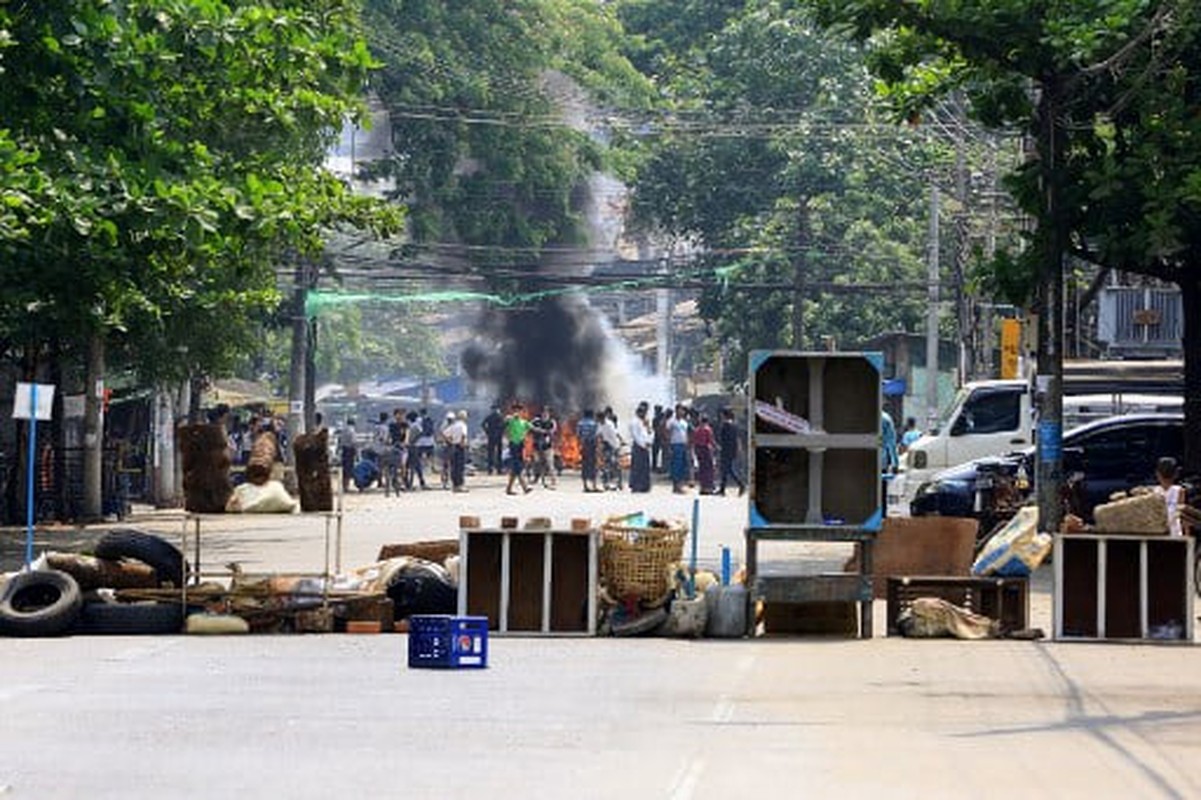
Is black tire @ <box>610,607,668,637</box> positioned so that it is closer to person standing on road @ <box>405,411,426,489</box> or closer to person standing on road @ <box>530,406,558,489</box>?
person standing on road @ <box>530,406,558,489</box>

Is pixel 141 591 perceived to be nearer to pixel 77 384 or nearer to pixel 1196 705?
pixel 1196 705

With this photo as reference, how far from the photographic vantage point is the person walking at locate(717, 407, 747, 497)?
54.7 metres

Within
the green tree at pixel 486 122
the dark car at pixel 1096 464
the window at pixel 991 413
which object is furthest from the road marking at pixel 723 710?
the green tree at pixel 486 122

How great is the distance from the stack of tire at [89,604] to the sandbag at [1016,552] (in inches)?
269

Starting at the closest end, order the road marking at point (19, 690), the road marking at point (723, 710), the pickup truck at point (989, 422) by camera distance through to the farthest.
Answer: the road marking at point (723, 710)
the road marking at point (19, 690)
the pickup truck at point (989, 422)

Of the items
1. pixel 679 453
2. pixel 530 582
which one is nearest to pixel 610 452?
pixel 679 453

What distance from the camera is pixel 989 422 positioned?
38625mm

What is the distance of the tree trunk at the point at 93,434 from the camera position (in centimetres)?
4209

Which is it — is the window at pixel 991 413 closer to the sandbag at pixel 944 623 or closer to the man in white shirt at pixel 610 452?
the sandbag at pixel 944 623

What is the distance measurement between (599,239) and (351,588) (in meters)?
62.3

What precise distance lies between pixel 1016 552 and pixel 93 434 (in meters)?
23.6

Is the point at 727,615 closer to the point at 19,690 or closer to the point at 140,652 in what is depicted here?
the point at 140,652

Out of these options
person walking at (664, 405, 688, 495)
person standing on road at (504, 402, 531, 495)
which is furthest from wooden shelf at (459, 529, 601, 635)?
person walking at (664, 405, 688, 495)

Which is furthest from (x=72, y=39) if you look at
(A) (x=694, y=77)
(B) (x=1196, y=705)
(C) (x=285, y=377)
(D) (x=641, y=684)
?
(C) (x=285, y=377)
